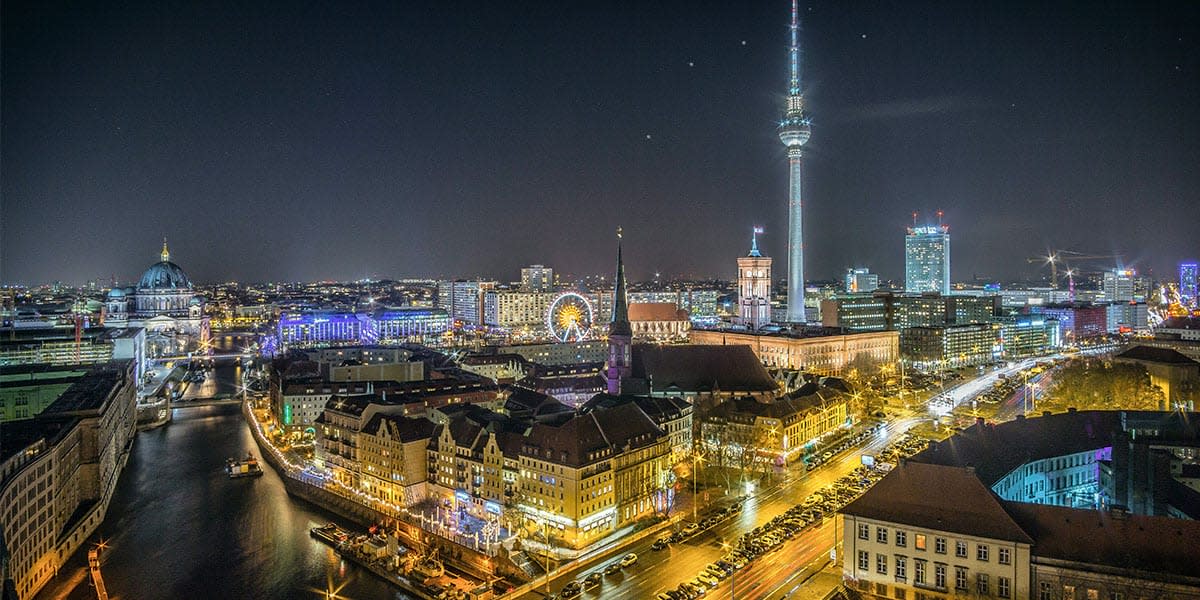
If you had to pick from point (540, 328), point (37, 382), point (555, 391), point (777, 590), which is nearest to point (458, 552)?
point (777, 590)

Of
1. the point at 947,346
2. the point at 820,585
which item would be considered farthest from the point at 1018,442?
the point at 947,346

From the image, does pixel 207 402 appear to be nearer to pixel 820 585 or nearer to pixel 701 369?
pixel 701 369

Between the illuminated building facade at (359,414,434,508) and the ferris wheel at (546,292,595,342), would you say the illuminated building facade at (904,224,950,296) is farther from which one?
the illuminated building facade at (359,414,434,508)

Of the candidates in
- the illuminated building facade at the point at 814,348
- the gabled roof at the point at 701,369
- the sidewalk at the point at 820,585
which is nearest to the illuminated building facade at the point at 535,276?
the illuminated building facade at the point at 814,348

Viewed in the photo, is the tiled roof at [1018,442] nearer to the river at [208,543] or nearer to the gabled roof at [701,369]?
the gabled roof at [701,369]

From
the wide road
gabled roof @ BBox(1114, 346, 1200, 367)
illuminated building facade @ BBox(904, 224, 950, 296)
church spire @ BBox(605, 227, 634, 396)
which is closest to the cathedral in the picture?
church spire @ BBox(605, 227, 634, 396)

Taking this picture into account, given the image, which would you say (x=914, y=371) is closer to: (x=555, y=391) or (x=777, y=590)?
(x=555, y=391)
